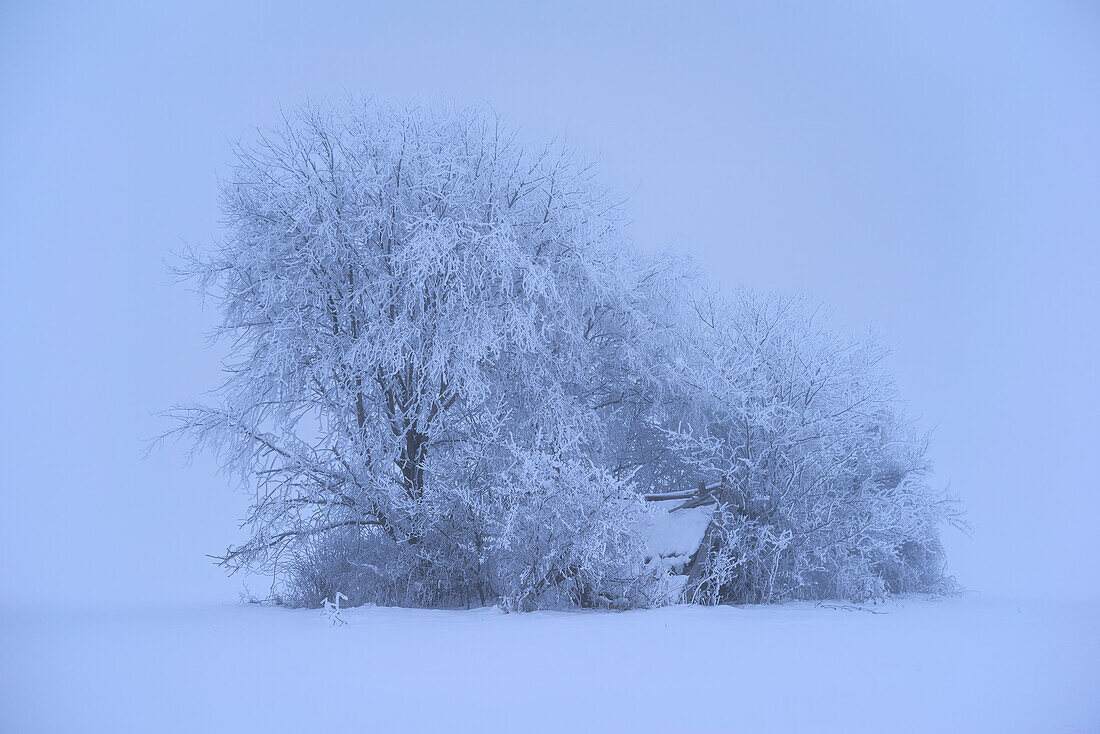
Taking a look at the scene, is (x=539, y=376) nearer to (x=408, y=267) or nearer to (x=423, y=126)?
(x=408, y=267)

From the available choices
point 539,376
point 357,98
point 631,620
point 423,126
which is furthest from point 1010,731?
point 357,98

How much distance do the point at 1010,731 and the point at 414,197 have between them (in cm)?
1007

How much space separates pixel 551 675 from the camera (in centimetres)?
618

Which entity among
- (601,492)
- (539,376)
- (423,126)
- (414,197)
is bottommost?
(601,492)

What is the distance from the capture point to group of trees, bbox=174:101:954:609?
11.4 metres

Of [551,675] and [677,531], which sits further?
[677,531]

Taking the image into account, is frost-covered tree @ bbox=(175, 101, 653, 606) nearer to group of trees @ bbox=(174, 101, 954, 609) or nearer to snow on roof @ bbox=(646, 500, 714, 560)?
group of trees @ bbox=(174, 101, 954, 609)

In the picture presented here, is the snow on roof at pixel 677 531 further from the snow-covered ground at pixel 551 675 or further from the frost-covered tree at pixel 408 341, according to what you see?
the snow-covered ground at pixel 551 675

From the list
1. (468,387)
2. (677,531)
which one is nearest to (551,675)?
(468,387)

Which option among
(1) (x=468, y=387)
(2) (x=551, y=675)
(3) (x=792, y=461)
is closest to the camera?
(2) (x=551, y=675)

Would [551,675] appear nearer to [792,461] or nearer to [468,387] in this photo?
[468,387]

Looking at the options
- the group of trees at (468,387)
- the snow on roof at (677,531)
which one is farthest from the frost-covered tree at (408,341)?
the snow on roof at (677,531)

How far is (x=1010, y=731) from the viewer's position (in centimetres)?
483

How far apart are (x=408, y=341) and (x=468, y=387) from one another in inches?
49.1
